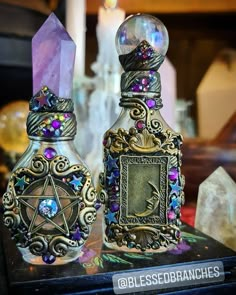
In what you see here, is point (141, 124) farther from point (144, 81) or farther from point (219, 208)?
point (219, 208)

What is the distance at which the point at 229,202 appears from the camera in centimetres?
58

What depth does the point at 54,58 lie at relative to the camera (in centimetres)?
45

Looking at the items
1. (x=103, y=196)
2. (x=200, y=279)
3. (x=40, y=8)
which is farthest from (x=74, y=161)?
(x=40, y=8)

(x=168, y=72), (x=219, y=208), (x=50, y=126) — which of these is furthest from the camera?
(x=168, y=72)

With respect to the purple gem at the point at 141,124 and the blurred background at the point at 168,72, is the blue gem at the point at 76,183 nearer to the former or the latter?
the purple gem at the point at 141,124

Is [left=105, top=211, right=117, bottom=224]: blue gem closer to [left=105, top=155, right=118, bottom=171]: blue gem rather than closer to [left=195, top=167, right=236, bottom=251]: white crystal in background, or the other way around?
[left=105, top=155, right=118, bottom=171]: blue gem

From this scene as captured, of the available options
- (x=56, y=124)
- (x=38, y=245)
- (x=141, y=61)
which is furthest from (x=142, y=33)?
(x=38, y=245)

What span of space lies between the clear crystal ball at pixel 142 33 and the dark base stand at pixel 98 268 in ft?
0.71

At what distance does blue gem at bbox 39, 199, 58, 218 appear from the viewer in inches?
17.4

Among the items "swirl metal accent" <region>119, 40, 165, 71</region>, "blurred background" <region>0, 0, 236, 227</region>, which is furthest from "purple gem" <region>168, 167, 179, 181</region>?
"blurred background" <region>0, 0, 236, 227</region>

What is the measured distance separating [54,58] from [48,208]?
0.15 meters

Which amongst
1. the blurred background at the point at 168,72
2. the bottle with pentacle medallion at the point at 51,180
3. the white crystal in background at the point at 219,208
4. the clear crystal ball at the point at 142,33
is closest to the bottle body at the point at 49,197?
the bottle with pentacle medallion at the point at 51,180

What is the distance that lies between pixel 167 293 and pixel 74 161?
157 mm

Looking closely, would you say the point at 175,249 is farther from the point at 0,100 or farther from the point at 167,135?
the point at 0,100
